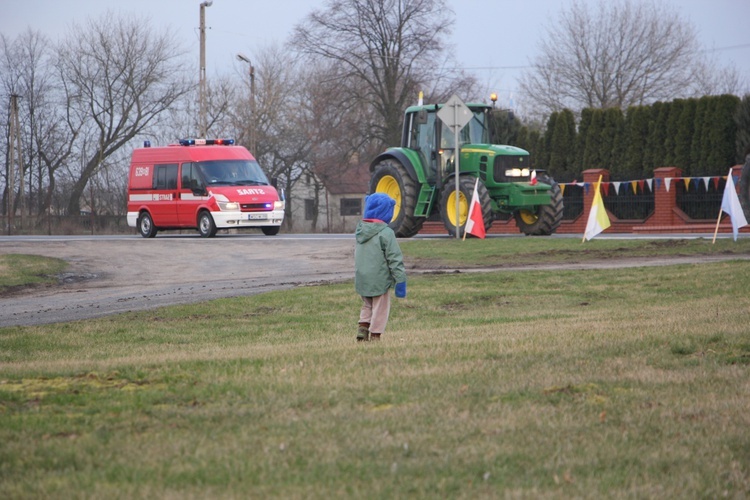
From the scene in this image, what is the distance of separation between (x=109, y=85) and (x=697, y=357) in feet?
174

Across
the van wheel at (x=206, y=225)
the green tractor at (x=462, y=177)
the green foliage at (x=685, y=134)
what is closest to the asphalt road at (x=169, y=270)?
the green tractor at (x=462, y=177)

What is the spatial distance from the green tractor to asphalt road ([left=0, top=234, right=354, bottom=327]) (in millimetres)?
2125

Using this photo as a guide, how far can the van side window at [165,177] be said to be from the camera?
30.8 meters

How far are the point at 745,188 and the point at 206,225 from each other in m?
14.2

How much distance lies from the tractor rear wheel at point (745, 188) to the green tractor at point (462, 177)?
→ 4.62 m

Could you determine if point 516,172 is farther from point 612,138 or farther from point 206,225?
point 612,138

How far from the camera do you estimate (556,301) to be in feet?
46.1

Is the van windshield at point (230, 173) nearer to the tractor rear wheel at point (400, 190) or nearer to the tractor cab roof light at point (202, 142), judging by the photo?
the tractor cab roof light at point (202, 142)

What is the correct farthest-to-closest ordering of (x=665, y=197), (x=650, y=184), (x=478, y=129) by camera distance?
(x=650, y=184), (x=665, y=197), (x=478, y=129)

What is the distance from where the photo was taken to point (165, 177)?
31.1m

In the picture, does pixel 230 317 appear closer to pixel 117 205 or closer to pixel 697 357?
pixel 697 357

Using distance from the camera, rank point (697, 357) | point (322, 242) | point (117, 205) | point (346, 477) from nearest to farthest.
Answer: point (346, 477)
point (697, 357)
point (322, 242)
point (117, 205)

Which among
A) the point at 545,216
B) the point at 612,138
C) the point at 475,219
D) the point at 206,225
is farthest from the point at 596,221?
the point at 612,138

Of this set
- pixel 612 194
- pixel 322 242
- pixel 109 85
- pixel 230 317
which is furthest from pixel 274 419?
pixel 109 85
